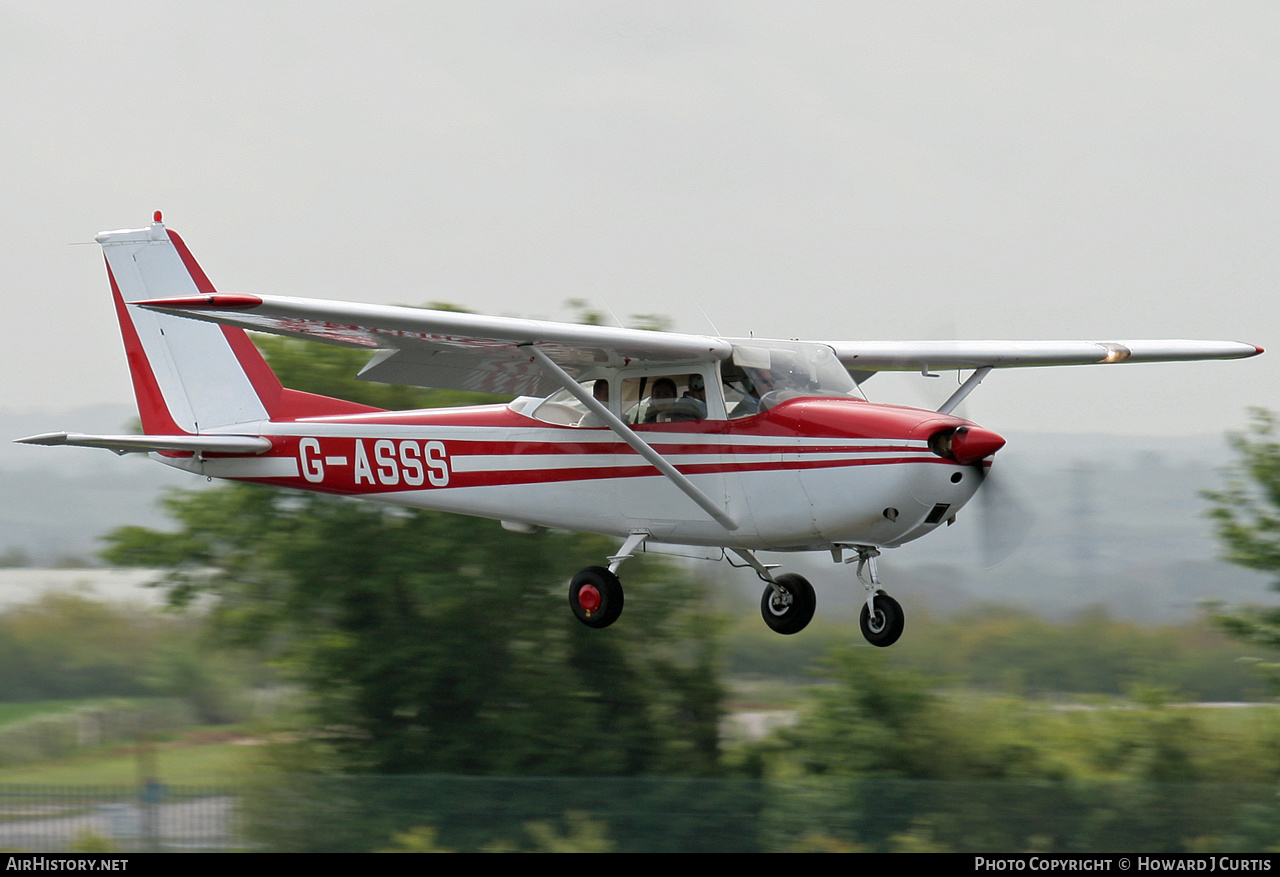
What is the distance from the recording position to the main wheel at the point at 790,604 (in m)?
11.7

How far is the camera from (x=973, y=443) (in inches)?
367

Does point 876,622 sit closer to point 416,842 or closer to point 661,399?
point 661,399

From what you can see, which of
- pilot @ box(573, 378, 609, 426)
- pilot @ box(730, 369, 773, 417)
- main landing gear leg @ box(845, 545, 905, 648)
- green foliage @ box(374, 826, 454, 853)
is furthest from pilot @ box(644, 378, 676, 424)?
green foliage @ box(374, 826, 454, 853)

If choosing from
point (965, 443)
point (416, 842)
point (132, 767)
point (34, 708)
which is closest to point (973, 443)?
point (965, 443)

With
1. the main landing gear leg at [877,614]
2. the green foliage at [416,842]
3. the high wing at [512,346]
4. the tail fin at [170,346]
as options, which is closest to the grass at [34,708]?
the green foliage at [416,842]

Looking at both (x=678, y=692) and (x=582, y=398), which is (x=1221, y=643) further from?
(x=582, y=398)

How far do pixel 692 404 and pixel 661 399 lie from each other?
31 centimetres

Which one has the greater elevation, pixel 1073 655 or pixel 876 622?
pixel 876 622

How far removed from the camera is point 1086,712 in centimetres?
2823

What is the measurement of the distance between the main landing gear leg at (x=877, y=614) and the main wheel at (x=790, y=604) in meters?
0.94

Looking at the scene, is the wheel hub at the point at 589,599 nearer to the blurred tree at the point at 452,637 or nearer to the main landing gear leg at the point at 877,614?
the main landing gear leg at the point at 877,614

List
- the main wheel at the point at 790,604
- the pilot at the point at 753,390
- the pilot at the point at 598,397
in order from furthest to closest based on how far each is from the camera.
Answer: the main wheel at the point at 790,604 → the pilot at the point at 598,397 → the pilot at the point at 753,390

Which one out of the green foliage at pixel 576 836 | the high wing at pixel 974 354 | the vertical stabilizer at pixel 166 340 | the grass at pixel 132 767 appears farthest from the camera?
the grass at pixel 132 767
